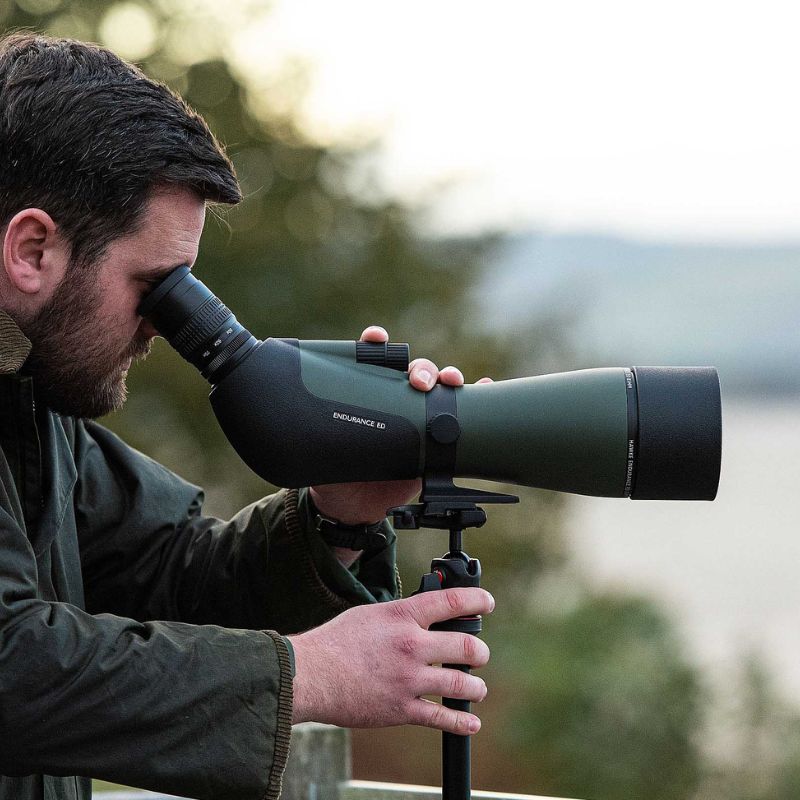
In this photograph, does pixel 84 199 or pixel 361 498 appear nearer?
pixel 84 199

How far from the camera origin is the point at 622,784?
4.80 metres

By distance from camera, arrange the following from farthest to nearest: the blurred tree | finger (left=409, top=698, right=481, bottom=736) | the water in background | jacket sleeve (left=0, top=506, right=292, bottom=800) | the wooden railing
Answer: the water in background, the blurred tree, the wooden railing, finger (left=409, top=698, right=481, bottom=736), jacket sleeve (left=0, top=506, right=292, bottom=800)

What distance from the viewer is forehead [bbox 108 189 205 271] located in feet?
5.37

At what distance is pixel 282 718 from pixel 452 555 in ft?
1.11

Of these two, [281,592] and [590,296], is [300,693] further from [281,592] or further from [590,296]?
[590,296]

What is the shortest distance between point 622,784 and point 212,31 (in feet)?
12.5

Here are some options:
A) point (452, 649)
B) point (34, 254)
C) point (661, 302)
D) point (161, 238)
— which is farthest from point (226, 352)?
point (661, 302)

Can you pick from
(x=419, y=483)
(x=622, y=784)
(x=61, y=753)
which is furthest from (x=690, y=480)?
(x=622, y=784)

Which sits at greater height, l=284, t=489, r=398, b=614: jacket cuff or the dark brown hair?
the dark brown hair

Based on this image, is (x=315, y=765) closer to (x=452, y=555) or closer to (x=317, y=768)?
(x=317, y=768)

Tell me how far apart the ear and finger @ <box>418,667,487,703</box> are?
746mm

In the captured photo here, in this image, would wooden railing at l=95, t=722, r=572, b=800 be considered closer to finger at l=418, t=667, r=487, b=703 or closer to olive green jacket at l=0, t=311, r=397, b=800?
olive green jacket at l=0, t=311, r=397, b=800

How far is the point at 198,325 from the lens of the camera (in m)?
1.62

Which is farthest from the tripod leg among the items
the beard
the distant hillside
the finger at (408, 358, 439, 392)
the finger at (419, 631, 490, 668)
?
the distant hillside
